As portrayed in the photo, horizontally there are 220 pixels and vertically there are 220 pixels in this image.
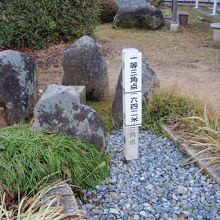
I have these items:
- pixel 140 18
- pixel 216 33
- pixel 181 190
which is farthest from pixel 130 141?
pixel 140 18

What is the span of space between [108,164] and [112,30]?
7967 millimetres

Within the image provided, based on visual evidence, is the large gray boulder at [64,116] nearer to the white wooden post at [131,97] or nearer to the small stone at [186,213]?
the white wooden post at [131,97]

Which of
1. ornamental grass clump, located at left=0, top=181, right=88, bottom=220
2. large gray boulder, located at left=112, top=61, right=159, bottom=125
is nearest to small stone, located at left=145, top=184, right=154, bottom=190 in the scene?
ornamental grass clump, located at left=0, top=181, right=88, bottom=220

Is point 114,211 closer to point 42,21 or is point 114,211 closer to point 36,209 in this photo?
point 36,209

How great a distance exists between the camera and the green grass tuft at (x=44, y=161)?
268 cm

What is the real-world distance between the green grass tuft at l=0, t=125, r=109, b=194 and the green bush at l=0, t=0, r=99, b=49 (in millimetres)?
4524

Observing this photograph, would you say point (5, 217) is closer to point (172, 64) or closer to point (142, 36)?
point (172, 64)

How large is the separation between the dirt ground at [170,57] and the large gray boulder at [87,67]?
586 millimetres

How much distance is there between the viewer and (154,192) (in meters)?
2.93

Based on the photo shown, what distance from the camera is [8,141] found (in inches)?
116

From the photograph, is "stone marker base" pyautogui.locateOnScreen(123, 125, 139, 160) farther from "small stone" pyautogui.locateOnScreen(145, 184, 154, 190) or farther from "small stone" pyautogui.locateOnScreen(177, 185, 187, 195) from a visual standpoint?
"small stone" pyautogui.locateOnScreen(177, 185, 187, 195)

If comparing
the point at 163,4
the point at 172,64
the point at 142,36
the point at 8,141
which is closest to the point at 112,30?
the point at 142,36

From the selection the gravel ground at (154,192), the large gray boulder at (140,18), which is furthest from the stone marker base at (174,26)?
the gravel ground at (154,192)

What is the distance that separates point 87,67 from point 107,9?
7841mm
